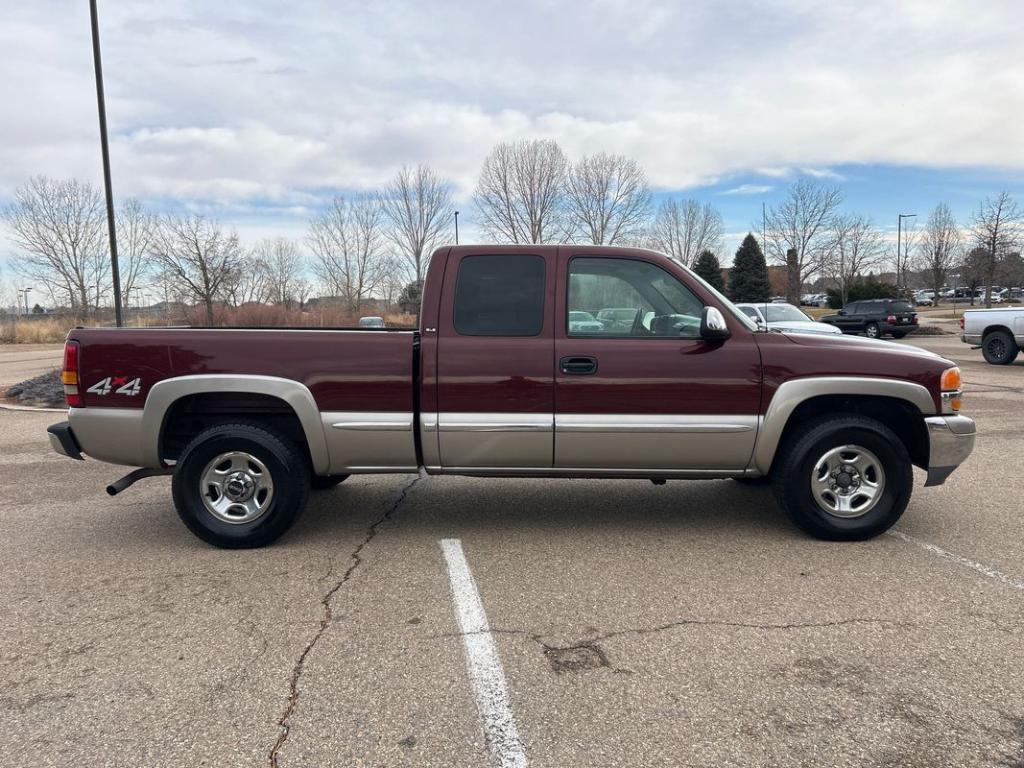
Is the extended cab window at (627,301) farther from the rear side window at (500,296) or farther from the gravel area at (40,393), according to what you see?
the gravel area at (40,393)

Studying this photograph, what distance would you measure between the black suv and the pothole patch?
85.5 feet

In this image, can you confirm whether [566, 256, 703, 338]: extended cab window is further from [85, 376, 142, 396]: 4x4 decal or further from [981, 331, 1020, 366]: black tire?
[981, 331, 1020, 366]: black tire

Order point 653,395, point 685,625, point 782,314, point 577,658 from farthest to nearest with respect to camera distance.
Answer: point 782,314, point 653,395, point 685,625, point 577,658

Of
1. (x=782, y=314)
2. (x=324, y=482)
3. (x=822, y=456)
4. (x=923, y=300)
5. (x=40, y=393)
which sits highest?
(x=923, y=300)

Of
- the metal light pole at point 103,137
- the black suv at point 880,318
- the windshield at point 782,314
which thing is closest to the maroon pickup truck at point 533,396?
the metal light pole at point 103,137

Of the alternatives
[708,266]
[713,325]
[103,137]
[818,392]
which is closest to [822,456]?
[818,392]

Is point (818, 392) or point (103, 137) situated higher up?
point (103, 137)

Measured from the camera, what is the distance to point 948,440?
439cm

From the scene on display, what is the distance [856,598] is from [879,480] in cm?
111

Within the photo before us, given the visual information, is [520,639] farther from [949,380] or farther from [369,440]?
[949,380]

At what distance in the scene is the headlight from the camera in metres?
4.41

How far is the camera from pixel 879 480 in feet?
14.7

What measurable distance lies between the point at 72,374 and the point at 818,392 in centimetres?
468

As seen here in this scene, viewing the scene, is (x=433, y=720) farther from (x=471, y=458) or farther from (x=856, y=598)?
(x=856, y=598)
